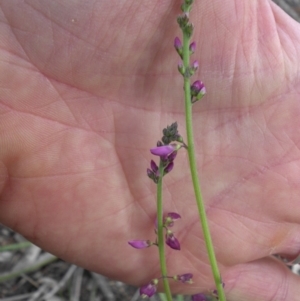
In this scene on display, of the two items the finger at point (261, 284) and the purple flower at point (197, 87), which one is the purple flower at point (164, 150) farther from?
the finger at point (261, 284)

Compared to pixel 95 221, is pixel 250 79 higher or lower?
higher

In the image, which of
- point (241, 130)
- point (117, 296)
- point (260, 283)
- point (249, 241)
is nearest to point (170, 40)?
point (241, 130)

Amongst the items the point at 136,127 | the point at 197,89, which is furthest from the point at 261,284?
the point at 197,89

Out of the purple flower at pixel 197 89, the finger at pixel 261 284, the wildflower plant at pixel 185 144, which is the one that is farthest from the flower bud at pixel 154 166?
the finger at pixel 261 284

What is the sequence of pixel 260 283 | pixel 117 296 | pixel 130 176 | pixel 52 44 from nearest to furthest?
pixel 52 44, pixel 130 176, pixel 260 283, pixel 117 296

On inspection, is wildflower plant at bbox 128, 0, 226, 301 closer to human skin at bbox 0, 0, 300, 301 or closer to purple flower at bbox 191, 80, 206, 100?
purple flower at bbox 191, 80, 206, 100

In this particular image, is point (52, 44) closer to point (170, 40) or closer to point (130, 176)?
point (170, 40)
